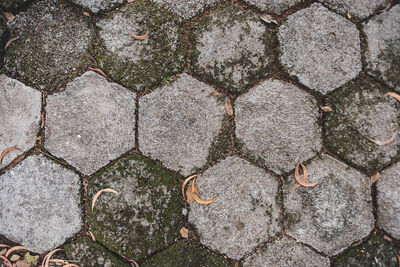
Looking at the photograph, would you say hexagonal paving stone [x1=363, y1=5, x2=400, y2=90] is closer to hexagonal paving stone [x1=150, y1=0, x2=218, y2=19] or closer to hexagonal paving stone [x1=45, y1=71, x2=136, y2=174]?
hexagonal paving stone [x1=150, y1=0, x2=218, y2=19]

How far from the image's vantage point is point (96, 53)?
160cm

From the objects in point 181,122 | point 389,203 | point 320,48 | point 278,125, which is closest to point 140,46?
point 181,122

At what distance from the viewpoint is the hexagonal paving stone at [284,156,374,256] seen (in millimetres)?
1520

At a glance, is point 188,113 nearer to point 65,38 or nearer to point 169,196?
point 169,196

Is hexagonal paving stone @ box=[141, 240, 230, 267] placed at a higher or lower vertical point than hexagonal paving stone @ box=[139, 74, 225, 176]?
lower

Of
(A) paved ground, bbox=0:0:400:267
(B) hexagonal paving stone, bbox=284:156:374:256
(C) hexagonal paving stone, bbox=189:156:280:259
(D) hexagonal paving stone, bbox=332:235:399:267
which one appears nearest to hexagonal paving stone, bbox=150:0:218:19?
(A) paved ground, bbox=0:0:400:267

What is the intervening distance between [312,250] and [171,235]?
0.72 metres

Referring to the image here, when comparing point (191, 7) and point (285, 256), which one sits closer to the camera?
point (285, 256)

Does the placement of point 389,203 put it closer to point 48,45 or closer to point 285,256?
point 285,256

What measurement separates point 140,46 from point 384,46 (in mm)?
1308

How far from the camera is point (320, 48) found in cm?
160

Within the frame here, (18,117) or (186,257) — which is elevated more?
(18,117)

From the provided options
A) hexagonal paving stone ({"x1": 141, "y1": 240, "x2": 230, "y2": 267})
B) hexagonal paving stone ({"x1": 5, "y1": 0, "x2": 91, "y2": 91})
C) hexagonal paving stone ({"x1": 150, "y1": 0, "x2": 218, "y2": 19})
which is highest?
hexagonal paving stone ({"x1": 150, "y1": 0, "x2": 218, "y2": 19})

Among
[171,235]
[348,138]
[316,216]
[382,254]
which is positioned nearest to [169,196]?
[171,235]
